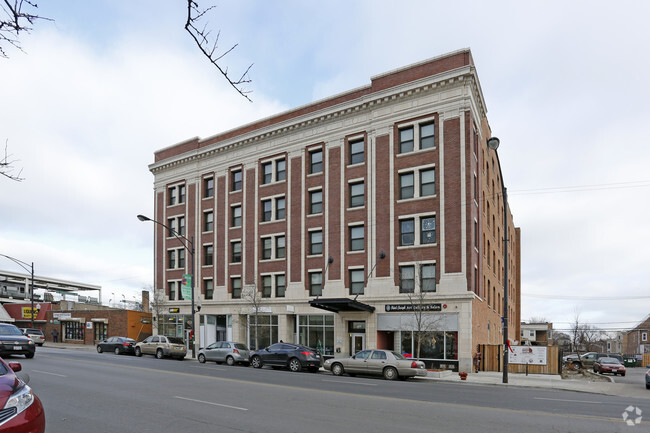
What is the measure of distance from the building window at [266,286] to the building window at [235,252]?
330 cm

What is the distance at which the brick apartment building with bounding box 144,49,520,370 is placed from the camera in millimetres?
31125

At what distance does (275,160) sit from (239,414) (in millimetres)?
30593

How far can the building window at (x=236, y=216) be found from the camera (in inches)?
1685

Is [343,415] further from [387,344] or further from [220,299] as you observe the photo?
[220,299]

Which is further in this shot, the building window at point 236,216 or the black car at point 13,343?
the building window at point 236,216

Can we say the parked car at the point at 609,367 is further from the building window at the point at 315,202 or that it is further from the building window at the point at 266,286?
the building window at the point at 266,286

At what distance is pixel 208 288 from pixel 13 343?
19.7 meters

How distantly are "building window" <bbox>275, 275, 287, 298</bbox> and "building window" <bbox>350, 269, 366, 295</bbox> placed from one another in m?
5.99

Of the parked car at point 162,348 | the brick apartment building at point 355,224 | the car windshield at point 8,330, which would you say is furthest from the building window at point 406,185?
the car windshield at point 8,330

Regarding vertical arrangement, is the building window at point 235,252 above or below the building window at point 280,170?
below

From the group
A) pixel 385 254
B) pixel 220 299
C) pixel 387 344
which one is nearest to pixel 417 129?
pixel 385 254

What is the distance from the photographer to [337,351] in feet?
112

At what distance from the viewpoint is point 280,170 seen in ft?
133

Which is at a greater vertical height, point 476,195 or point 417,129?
point 417,129
